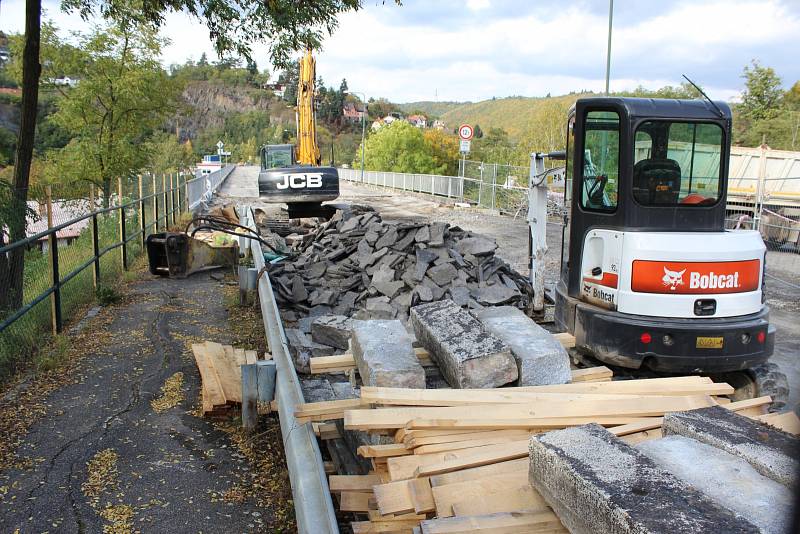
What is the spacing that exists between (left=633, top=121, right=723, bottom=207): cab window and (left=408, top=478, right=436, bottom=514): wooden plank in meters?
4.21

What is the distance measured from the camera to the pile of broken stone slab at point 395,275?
10.3m

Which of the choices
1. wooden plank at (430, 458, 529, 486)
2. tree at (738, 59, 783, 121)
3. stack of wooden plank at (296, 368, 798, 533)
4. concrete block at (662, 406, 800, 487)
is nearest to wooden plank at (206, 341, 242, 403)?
stack of wooden plank at (296, 368, 798, 533)

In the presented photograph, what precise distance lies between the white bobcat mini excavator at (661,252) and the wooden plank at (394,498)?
11.2ft

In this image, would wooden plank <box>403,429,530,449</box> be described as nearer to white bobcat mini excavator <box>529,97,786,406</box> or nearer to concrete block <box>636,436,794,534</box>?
concrete block <box>636,436,794,534</box>

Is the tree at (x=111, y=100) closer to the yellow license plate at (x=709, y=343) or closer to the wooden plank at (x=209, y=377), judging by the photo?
the wooden plank at (x=209, y=377)

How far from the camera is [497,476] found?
12.0 feet

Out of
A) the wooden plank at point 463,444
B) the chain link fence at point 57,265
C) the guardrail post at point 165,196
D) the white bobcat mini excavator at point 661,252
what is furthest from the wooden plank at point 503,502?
the guardrail post at point 165,196

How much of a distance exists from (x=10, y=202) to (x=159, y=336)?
2.47 meters

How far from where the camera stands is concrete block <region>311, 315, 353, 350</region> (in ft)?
27.7

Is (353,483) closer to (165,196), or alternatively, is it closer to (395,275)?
(395,275)

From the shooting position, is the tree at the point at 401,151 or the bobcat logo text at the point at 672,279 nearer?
the bobcat logo text at the point at 672,279

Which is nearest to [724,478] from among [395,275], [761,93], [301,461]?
[301,461]

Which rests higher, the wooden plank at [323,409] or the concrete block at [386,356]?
the concrete block at [386,356]

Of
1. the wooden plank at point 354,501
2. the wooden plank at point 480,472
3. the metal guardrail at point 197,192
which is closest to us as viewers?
the wooden plank at point 480,472
